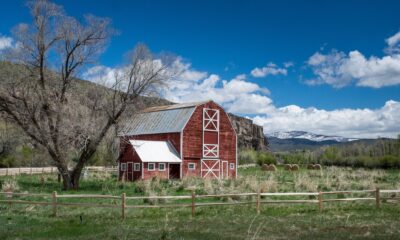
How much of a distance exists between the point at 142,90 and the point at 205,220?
14.9m

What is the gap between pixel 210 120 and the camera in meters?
43.3

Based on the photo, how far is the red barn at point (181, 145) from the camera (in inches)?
1558

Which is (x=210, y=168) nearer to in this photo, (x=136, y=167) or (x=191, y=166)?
(x=191, y=166)

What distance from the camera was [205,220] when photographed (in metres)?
17.1

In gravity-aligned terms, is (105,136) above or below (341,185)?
above

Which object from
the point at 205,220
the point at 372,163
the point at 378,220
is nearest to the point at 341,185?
the point at 378,220

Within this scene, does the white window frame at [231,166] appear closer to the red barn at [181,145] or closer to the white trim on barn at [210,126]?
the red barn at [181,145]

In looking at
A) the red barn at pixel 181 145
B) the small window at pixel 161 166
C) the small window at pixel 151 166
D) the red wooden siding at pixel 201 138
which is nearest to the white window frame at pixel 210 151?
the red barn at pixel 181 145

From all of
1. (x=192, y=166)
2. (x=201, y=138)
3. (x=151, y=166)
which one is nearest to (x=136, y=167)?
(x=151, y=166)

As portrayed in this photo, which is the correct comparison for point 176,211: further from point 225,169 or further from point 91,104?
point 225,169

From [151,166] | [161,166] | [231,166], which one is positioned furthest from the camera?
[231,166]

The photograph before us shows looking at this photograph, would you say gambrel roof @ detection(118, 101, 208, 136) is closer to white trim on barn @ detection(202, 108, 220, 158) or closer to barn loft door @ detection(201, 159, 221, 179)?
white trim on barn @ detection(202, 108, 220, 158)

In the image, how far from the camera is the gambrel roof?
42281 millimetres

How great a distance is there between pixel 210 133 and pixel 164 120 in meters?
4.48
